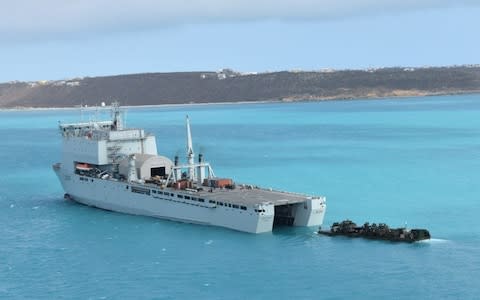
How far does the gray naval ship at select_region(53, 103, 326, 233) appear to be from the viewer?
40.4 meters

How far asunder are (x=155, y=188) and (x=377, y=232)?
12.5 metres

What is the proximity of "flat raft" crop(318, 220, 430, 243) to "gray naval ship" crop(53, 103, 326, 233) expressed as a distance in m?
1.97

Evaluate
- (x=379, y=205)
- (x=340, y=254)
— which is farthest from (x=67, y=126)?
(x=340, y=254)

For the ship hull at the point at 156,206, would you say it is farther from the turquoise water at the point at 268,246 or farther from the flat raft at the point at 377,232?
the flat raft at the point at 377,232

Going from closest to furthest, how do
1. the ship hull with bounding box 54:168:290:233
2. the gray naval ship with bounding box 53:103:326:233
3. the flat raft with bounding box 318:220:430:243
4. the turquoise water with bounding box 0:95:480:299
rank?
the turquoise water with bounding box 0:95:480:299, the flat raft with bounding box 318:220:430:243, the ship hull with bounding box 54:168:290:233, the gray naval ship with bounding box 53:103:326:233

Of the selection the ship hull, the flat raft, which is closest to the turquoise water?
the ship hull

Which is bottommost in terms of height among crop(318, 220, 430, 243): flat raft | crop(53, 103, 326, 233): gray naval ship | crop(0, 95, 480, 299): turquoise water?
crop(0, 95, 480, 299): turquoise water

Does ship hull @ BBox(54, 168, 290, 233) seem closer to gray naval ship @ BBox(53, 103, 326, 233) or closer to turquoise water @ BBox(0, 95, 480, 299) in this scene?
gray naval ship @ BBox(53, 103, 326, 233)

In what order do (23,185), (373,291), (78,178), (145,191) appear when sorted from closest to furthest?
(373,291) < (145,191) < (78,178) < (23,185)

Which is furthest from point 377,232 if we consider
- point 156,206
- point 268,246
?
point 156,206

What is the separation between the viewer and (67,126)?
52844 mm

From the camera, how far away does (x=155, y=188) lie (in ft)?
145

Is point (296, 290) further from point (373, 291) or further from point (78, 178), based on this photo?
point (78, 178)

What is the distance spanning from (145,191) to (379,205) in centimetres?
1318
